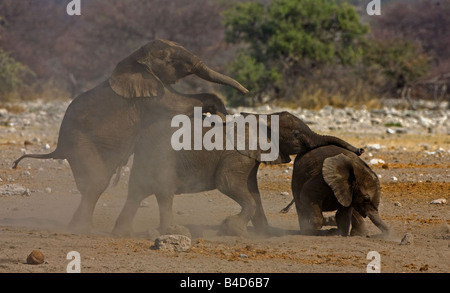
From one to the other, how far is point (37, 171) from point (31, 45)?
32.3 meters

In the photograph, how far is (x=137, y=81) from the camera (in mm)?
8680

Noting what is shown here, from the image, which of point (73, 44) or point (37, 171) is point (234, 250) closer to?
point (37, 171)

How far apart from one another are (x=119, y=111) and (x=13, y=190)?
2547 mm

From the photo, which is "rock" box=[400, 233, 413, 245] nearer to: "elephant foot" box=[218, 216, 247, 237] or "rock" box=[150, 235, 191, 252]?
"elephant foot" box=[218, 216, 247, 237]

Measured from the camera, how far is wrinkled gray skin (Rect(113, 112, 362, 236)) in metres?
8.29

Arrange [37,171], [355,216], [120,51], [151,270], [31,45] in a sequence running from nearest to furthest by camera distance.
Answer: [151,270]
[355,216]
[37,171]
[120,51]
[31,45]

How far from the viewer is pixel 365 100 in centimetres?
2462

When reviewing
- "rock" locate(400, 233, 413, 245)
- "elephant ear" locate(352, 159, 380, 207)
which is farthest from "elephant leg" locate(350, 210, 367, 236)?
"rock" locate(400, 233, 413, 245)

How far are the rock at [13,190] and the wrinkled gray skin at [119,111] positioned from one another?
193cm

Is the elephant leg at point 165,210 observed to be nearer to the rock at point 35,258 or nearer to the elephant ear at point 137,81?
the elephant ear at point 137,81

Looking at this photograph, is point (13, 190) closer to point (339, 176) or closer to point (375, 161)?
point (339, 176)

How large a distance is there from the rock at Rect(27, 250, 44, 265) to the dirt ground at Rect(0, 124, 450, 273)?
5 centimetres

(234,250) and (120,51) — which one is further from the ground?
(120,51)
